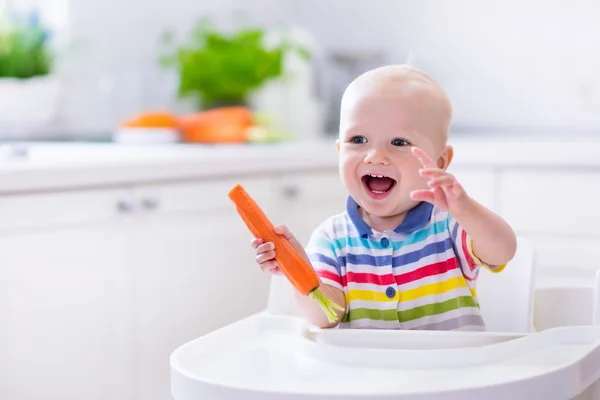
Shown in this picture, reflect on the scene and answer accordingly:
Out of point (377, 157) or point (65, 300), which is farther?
point (65, 300)

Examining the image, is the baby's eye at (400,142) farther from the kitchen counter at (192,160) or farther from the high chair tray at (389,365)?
the kitchen counter at (192,160)

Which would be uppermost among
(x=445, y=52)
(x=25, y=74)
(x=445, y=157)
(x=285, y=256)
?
(x=445, y=52)

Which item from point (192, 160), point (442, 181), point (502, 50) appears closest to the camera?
point (442, 181)

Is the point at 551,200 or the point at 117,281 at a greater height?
the point at 551,200

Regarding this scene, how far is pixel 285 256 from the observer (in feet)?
3.62

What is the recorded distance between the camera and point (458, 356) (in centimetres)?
103

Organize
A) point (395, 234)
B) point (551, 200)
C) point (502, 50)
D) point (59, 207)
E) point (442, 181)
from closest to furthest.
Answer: point (442, 181) → point (395, 234) → point (59, 207) → point (551, 200) → point (502, 50)

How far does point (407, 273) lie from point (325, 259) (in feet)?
0.37

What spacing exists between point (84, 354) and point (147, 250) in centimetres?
26

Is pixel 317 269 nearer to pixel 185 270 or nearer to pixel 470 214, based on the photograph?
pixel 470 214

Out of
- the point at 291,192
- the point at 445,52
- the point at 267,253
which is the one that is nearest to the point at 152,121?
the point at 291,192

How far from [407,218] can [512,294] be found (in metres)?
0.23

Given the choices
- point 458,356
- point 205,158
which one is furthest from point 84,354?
point 458,356

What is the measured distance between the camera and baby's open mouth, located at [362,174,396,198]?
1.23m
